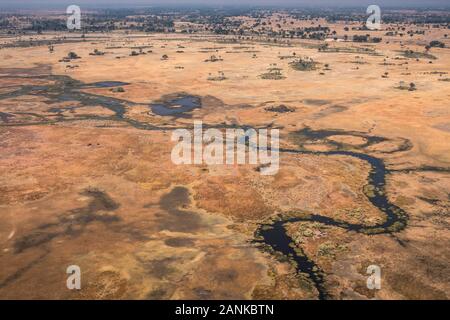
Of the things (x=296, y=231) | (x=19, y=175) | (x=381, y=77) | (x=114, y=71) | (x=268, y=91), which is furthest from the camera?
(x=114, y=71)

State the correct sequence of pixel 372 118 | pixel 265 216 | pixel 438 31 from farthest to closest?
pixel 438 31
pixel 372 118
pixel 265 216

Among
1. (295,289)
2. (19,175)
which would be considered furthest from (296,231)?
(19,175)

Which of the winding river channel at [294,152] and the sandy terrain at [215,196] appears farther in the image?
the winding river channel at [294,152]

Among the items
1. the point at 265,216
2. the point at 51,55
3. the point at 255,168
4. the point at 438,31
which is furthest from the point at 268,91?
the point at 438,31

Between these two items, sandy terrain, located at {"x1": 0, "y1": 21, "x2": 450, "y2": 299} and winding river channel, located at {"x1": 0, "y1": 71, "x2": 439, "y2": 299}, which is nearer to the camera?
sandy terrain, located at {"x1": 0, "y1": 21, "x2": 450, "y2": 299}

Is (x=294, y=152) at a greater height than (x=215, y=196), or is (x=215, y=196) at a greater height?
(x=294, y=152)

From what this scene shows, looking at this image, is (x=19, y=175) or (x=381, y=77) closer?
(x=19, y=175)

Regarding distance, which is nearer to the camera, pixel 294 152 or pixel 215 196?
pixel 215 196
